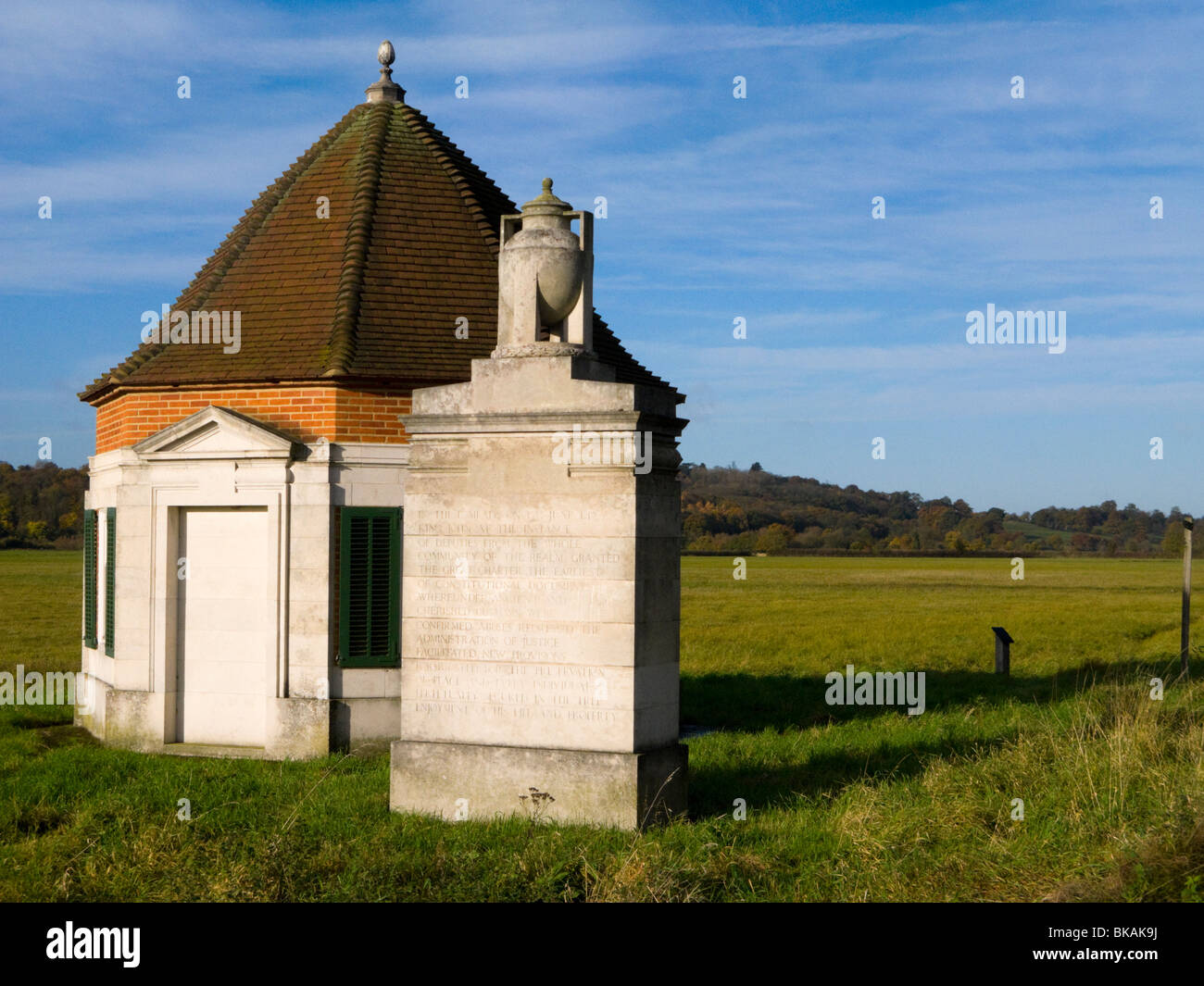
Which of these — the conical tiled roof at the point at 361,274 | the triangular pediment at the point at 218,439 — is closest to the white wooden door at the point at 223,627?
the triangular pediment at the point at 218,439

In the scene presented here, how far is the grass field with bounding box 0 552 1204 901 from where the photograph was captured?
779 centimetres

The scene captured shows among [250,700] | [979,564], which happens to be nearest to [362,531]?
[250,700]

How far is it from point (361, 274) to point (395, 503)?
3.25m

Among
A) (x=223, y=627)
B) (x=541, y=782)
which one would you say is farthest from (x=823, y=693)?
(x=541, y=782)

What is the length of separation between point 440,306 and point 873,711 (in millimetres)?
8426

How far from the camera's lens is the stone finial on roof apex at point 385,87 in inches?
693

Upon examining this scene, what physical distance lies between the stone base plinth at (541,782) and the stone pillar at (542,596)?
1 centimetres

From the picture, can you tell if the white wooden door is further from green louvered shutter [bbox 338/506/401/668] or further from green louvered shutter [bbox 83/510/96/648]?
green louvered shutter [bbox 83/510/96/648]

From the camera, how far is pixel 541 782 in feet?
31.5

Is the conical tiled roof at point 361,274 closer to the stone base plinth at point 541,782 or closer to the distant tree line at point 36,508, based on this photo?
the stone base plinth at point 541,782

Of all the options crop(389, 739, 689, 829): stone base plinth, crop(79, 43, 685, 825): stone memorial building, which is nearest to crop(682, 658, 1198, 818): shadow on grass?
crop(389, 739, 689, 829): stone base plinth

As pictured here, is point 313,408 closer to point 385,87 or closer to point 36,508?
point 385,87
